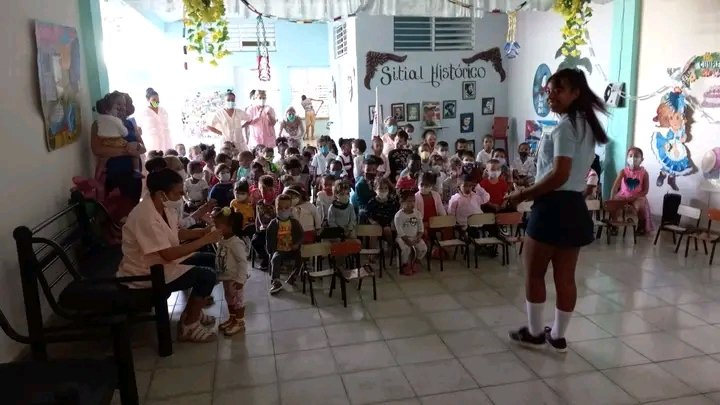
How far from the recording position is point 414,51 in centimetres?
989

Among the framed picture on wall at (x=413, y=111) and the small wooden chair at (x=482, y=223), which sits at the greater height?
the framed picture on wall at (x=413, y=111)

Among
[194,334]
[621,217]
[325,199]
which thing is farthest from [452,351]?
[621,217]

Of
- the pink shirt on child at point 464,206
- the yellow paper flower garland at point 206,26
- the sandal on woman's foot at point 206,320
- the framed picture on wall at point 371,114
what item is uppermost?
the yellow paper flower garland at point 206,26

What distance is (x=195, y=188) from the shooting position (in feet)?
20.5

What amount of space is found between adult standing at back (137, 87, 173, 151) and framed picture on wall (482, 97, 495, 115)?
562 cm

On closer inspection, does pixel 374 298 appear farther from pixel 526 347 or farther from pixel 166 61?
pixel 166 61

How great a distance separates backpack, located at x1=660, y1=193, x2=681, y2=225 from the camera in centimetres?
646

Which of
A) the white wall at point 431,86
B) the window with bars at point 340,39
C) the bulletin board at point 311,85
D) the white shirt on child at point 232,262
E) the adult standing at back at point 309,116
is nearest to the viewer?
the white shirt on child at point 232,262

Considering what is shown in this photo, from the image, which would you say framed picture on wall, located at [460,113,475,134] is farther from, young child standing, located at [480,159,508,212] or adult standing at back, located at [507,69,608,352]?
adult standing at back, located at [507,69,608,352]

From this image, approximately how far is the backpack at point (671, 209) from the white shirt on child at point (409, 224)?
3.05 meters

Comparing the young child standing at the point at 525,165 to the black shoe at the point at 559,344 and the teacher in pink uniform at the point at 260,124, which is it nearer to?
the black shoe at the point at 559,344

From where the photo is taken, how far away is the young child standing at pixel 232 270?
167 inches

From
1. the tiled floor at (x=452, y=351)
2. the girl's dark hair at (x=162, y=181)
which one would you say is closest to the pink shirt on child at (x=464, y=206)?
the tiled floor at (x=452, y=351)

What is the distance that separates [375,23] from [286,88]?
4.16 metres
